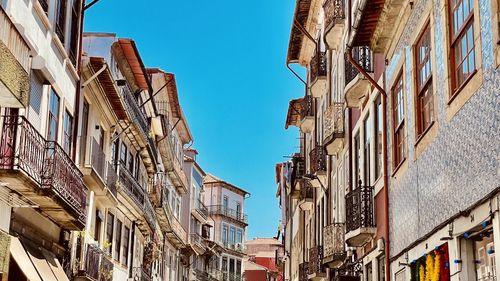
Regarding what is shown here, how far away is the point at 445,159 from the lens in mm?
11234

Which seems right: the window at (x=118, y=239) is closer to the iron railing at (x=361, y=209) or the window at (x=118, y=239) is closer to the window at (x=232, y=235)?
the iron railing at (x=361, y=209)

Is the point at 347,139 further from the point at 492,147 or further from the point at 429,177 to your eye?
the point at 492,147

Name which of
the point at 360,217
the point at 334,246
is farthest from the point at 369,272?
the point at 334,246

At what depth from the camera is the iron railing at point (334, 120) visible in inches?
881

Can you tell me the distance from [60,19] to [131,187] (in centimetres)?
1137

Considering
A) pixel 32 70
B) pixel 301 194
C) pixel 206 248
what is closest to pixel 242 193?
pixel 206 248

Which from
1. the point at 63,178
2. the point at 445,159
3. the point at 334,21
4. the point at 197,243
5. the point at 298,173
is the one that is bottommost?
the point at 445,159

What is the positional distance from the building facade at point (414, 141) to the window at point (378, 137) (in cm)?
4

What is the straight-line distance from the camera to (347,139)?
21328mm

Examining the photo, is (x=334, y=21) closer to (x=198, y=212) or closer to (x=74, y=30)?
(x=74, y=30)

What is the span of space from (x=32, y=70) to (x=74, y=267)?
274 inches

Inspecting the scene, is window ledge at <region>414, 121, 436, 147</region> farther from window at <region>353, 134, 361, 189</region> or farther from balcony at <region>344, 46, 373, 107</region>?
window at <region>353, 134, 361, 189</region>

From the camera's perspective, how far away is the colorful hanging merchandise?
1131 centimetres

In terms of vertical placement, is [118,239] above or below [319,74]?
below
